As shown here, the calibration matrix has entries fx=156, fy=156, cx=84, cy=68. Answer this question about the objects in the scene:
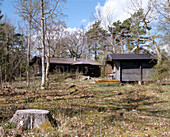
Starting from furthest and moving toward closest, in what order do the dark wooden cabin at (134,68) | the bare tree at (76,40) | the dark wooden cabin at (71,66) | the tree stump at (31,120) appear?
the bare tree at (76,40) → the dark wooden cabin at (71,66) → the dark wooden cabin at (134,68) → the tree stump at (31,120)

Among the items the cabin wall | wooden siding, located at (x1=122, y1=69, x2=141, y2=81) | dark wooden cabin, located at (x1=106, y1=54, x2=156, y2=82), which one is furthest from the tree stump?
wooden siding, located at (x1=122, y1=69, x2=141, y2=81)

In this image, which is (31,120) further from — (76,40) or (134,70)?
(76,40)

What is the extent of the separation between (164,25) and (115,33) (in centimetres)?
1940

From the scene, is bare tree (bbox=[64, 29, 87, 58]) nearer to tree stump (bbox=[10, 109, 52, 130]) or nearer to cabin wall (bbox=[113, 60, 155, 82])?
cabin wall (bbox=[113, 60, 155, 82])

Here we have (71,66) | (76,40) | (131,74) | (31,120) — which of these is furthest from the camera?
(76,40)

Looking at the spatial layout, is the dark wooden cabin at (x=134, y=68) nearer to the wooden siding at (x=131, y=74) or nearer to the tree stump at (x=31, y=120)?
the wooden siding at (x=131, y=74)

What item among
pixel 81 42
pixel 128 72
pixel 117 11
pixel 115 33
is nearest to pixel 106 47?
pixel 115 33

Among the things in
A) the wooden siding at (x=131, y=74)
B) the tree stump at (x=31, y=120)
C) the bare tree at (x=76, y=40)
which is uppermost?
the bare tree at (x=76, y=40)

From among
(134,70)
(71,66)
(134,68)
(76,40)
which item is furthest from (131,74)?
(76,40)

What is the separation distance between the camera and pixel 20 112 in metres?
4.03

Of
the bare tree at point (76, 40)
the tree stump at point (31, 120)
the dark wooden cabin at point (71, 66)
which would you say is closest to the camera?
the tree stump at point (31, 120)

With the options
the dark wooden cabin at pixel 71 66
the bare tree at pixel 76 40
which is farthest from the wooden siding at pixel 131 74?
the bare tree at pixel 76 40

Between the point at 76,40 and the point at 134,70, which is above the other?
the point at 76,40

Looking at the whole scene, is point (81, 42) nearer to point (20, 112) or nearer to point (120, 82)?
point (120, 82)
